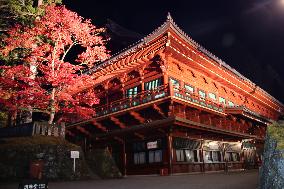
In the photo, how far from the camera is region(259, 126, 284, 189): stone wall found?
163 inches

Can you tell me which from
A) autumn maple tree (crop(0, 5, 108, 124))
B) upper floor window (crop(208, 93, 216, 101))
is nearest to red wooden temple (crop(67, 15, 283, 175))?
upper floor window (crop(208, 93, 216, 101))

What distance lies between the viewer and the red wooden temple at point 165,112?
1703 cm

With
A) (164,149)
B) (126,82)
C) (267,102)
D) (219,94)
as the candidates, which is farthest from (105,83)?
(267,102)

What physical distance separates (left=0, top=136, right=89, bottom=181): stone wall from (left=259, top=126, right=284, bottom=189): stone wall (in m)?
9.87

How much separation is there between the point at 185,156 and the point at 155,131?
281 centimetres

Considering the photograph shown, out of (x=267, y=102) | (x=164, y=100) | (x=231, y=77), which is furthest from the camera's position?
(x=267, y=102)

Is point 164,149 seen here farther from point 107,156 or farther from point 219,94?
point 219,94

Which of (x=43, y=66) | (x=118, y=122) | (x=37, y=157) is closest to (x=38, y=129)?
(x=37, y=157)

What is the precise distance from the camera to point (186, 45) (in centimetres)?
1834

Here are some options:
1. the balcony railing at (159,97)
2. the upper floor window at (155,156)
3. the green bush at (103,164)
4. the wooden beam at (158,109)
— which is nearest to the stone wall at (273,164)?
the green bush at (103,164)

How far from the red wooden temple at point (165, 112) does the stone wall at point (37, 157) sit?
5705 millimetres

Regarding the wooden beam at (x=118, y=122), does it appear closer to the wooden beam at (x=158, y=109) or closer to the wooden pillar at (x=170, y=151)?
the wooden beam at (x=158, y=109)

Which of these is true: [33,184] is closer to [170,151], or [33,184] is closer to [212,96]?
[170,151]

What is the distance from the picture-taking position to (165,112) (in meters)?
17.5
